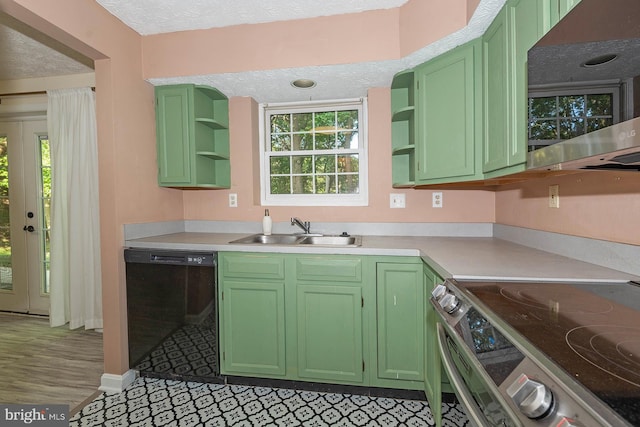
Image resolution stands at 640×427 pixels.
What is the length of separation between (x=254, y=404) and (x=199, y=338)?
0.53 metres

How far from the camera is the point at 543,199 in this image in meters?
1.72

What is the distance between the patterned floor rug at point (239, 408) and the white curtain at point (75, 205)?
1.34 m

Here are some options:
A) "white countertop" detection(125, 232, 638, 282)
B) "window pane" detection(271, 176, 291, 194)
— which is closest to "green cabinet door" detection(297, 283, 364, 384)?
"white countertop" detection(125, 232, 638, 282)

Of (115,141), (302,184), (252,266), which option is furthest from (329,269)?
(115,141)

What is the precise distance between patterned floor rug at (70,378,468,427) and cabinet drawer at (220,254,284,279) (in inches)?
29.7

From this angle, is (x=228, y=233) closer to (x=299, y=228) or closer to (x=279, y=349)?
(x=299, y=228)

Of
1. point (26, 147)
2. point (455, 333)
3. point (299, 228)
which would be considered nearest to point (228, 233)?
point (299, 228)

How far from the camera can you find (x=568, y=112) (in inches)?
33.8

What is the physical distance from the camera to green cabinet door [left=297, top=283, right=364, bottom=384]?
188 cm

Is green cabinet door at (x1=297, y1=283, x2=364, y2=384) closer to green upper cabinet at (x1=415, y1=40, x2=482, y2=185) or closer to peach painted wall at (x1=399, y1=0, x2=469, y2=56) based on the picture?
green upper cabinet at (x1=415, y1=40, x2=482, y2=185)

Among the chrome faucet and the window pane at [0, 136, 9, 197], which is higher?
the window pane at [0, 136, 9, 197]

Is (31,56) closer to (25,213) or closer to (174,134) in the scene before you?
(174,134)

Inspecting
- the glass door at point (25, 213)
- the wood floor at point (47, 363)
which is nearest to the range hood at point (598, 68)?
the wood floor at point (47, 363)

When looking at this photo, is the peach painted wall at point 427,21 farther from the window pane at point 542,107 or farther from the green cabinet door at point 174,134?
the green cabinet door at point 174,134
